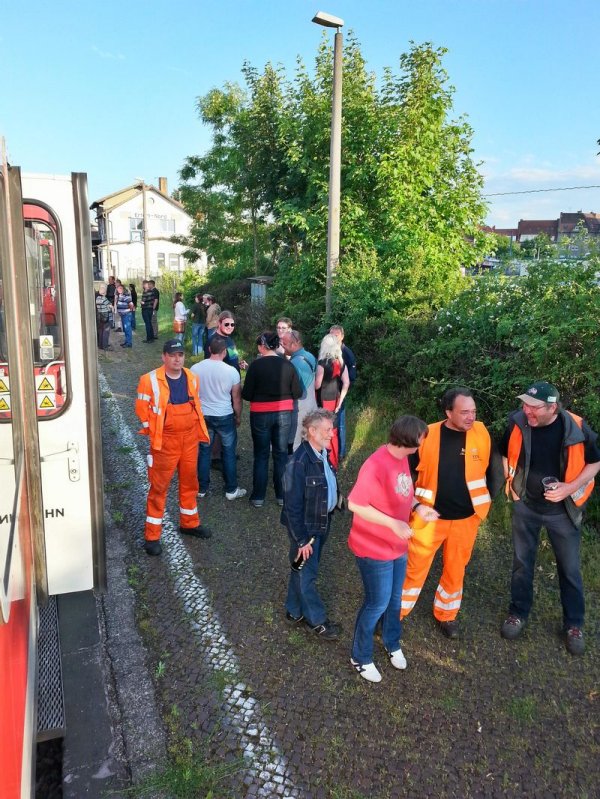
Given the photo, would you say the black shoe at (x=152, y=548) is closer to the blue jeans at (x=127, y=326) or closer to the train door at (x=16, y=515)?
the train door at (x=16, y=515)

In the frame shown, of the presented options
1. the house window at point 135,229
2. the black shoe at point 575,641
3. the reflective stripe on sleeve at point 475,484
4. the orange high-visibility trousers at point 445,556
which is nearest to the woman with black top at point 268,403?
the orange high-visibility trousers at point 445,556

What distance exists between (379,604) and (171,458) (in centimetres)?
229

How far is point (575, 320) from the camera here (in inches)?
213

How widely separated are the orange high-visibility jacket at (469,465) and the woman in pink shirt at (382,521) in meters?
0.29

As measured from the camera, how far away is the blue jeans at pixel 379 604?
11.8 feet

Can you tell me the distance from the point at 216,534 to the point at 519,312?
12.9 ft

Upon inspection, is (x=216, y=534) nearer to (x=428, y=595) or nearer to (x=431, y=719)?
(x=428, y=595)

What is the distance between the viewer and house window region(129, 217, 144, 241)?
58500 mm

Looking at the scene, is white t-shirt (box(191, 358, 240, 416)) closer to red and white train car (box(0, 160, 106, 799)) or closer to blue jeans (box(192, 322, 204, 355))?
red and white train car (box(0, 160, 106, 799))

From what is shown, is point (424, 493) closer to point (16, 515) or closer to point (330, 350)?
point (16, 515)

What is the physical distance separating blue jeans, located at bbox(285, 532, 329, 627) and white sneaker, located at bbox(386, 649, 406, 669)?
0.53 metres

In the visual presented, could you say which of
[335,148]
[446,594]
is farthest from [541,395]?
[335,148]

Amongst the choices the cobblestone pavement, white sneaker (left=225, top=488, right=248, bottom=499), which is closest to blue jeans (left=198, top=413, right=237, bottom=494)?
white sneaker (left=225, top=488, right=248, bottom=499)

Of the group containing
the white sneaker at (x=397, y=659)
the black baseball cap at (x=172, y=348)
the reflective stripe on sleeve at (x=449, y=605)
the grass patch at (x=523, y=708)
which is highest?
the black baseball cap at (x=172, y=348)
